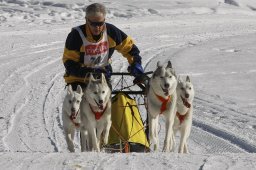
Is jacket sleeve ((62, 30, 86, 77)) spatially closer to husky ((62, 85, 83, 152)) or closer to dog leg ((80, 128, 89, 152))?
husky ((62, 85, 83, 152))

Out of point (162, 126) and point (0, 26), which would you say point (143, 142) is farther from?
point (0, 26)

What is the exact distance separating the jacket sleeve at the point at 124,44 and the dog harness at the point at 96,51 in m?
0.11

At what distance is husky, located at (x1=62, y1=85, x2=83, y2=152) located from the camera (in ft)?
16.2

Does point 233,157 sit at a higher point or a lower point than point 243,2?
higher

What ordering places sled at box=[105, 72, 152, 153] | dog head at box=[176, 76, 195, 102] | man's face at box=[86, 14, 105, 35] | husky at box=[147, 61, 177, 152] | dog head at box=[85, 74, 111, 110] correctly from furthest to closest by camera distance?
sled at box=[105, 72, 152, 153] < dog head at box=[176, 76, 195, 102] < man's face at box=[86, 14, 105, 35] < husky at box=[147, 61, 177, 152] < dog head at box=[85, 74, 111, 110]

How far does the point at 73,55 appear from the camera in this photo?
529cm

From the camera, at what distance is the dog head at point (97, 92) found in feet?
15.9

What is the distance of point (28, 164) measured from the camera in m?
4.06

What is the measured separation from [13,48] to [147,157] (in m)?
10.3

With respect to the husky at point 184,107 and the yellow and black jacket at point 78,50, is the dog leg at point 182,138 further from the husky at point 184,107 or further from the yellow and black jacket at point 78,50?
the yellow and black jacket at point 78,50

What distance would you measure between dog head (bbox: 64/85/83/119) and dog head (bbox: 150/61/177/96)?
67cm

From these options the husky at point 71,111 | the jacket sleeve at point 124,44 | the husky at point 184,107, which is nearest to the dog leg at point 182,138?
the husky at point 184,107

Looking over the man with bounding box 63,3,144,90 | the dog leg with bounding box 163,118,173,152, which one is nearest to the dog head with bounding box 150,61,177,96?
the dog leg with bounding box 163,118,173,152

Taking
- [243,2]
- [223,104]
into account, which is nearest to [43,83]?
[223,104]
